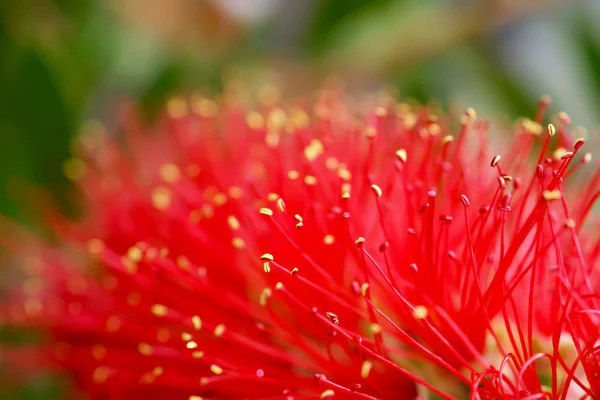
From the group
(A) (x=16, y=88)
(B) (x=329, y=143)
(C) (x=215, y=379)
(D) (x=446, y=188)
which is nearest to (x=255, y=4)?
(A) (x=16, y=88)

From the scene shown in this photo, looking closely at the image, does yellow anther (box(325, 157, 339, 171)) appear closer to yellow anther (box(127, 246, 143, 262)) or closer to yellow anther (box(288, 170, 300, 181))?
yellow anther (box(288, 170, 300, 181))

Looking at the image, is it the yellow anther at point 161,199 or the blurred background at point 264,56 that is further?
the blurred background at point 264,56

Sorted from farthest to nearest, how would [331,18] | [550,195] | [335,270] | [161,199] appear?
[331,18] < [161,199] < [335,270] < [550,195]

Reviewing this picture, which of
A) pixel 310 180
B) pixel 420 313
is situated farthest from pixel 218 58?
pixel 420 313

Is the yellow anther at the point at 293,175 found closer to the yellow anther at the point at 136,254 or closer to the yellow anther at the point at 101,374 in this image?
the yellow anther at the point at 136,254

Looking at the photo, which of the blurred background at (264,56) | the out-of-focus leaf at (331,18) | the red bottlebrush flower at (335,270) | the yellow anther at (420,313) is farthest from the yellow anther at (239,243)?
the out-of-focus leaf at (331,18)

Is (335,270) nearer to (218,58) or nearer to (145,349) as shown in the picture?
(145,349)
